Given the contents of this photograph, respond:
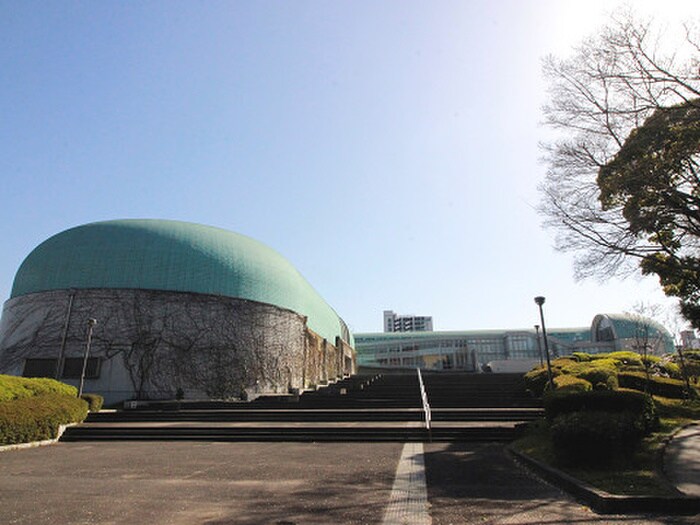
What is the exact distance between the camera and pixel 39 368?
23.8 meters

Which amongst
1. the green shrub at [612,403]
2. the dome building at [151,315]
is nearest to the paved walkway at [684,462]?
the green shrub at [612,403]

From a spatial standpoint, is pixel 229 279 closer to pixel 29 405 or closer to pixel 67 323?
pixel 67 323

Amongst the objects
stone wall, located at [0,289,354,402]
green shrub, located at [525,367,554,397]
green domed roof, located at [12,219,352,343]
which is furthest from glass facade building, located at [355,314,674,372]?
stone wall, located at [0,289,354,402]

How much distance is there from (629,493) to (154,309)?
960 inches

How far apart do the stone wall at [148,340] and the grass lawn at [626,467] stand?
60.2 ft

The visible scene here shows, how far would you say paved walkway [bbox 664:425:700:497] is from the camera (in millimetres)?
6074

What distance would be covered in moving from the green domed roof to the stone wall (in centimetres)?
74

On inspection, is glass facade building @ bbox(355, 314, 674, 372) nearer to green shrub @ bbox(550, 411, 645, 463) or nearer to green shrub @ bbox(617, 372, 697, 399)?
green shrub @ bbox(617, 372, 697, 399)

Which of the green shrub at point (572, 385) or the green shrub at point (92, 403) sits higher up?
the green shrub at point (572, 385)

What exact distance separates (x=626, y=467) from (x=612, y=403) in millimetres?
2746

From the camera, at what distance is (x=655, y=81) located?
11.4 meters

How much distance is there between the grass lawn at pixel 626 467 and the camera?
229 inches

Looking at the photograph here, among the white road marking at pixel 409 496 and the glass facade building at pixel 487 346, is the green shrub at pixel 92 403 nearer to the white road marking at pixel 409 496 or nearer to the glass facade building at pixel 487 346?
the white road marking at pixel 409 496

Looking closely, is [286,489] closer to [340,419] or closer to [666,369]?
[340,419]
